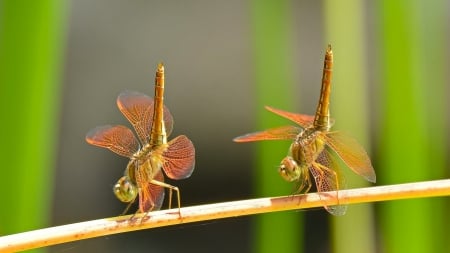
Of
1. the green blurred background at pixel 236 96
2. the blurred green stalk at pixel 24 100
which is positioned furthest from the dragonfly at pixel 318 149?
the blurred green stalk at pixel 24 100

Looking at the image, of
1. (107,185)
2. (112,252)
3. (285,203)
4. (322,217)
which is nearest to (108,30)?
(107,185)

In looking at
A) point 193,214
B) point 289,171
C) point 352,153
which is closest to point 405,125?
point 352,153

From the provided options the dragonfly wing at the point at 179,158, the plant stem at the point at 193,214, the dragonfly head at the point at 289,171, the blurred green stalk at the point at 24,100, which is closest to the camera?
the plant stem at the point at 193,214

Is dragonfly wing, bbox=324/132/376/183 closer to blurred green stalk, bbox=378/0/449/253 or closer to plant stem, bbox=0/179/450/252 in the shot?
blurred green stalk, bbox=378/0/449/253

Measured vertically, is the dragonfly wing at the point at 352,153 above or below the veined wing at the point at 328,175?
above

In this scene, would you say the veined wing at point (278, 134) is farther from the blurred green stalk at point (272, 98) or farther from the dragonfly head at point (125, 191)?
the dragonfly head at point (125, 191)

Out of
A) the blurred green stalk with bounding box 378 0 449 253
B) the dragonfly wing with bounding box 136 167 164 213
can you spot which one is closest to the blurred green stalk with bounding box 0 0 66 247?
the dragonfly wing with bounding box 136 167 164 213

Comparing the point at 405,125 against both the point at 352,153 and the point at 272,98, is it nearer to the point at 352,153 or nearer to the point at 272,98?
the point at 352,153

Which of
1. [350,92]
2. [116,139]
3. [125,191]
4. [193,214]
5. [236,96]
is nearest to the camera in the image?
[193,214]
